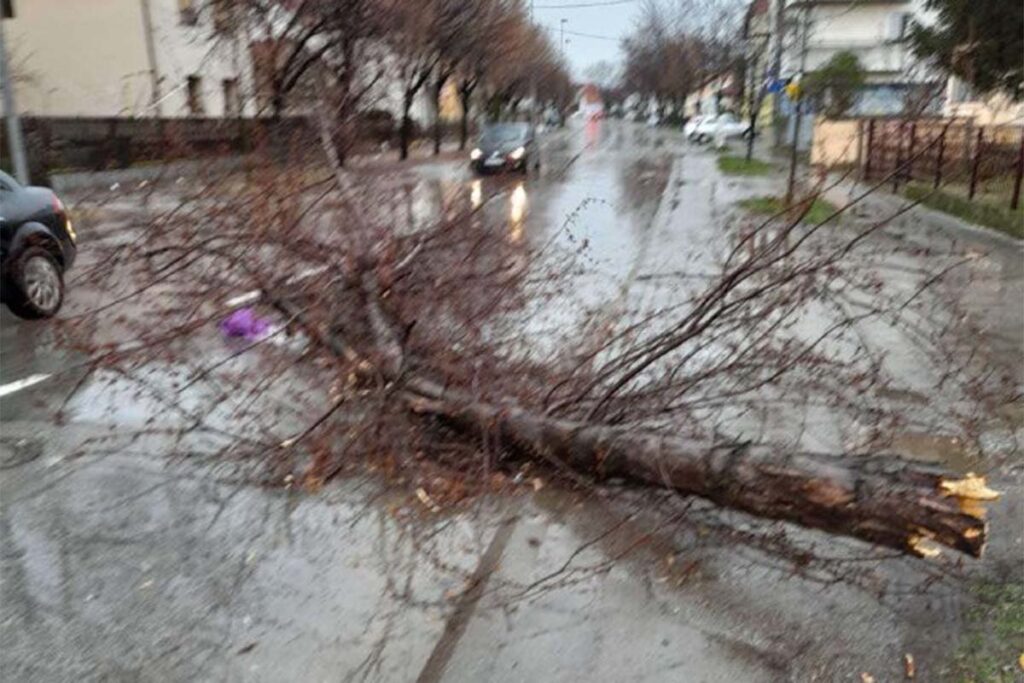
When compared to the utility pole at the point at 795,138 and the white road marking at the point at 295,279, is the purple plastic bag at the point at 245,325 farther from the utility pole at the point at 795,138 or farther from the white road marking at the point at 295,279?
the utility pole at the point at 795,138

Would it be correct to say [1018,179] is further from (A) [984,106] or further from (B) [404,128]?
(B) [404,128]

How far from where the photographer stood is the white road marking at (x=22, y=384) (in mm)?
6781

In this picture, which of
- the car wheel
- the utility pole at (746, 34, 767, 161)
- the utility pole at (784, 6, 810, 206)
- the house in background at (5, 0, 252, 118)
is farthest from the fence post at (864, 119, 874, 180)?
the house in background at (5, 0, 252, 118)

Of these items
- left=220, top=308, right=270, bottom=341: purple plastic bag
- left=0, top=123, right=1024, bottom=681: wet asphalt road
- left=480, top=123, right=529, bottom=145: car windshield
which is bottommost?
left=0, top=123, right=1024, bottom=681: wet asphalt road

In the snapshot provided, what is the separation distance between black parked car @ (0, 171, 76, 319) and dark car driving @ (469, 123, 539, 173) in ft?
58.9

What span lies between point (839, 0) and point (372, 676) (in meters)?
40.4

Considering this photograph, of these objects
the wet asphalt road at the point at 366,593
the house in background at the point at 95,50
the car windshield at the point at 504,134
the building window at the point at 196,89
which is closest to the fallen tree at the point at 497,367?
the wet asphalt road at the point at 366,593

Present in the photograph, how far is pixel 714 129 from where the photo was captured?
48688mm

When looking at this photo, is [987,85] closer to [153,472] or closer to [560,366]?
[560,366]

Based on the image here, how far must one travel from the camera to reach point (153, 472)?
521 cm

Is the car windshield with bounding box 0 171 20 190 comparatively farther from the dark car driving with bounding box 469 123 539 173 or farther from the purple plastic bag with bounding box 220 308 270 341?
the dark car driving with bounding box 469 123 539 173

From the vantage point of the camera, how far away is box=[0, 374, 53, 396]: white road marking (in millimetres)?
6781

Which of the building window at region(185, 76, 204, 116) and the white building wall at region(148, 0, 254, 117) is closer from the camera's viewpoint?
the white building wall at region(148, 0, 254, 117)

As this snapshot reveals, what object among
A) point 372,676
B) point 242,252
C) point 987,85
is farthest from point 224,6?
point 372,676
